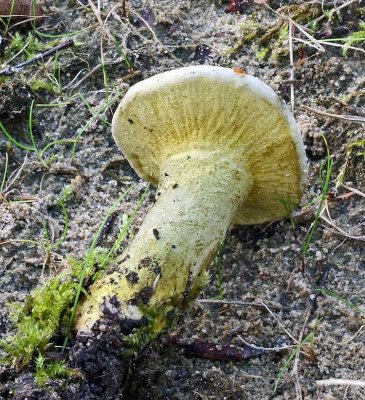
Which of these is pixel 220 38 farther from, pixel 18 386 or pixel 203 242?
pixel 18 386

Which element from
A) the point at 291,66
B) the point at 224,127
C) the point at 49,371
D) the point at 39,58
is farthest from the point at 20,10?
the point at 49,371

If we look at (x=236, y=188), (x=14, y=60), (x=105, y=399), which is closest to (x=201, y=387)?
(x=105, y=399)

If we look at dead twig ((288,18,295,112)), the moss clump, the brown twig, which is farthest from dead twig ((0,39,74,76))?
the brown twig

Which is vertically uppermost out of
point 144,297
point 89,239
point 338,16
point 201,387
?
point 338,16

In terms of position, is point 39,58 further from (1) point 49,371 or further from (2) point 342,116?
(1) point 49,371

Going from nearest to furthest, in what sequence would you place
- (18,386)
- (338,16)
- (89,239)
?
(18,386), (89,239), (338,16)

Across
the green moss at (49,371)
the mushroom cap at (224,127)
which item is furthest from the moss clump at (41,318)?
the mushroom cap at (224,127)

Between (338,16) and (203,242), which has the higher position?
(338,16)
